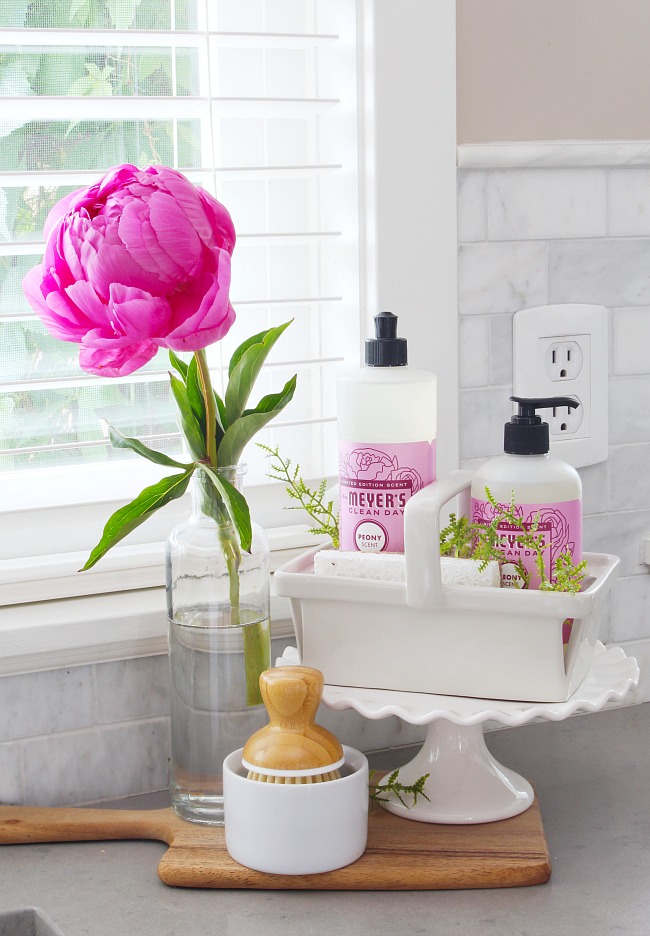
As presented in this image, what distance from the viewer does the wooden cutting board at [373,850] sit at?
91cm

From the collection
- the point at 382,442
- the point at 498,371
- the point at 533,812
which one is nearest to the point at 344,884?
the point at 533,812

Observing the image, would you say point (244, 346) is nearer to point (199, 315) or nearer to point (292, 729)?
point (199, 315)

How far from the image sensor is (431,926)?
0.86 m

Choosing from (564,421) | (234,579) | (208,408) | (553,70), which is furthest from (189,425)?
(553,70)

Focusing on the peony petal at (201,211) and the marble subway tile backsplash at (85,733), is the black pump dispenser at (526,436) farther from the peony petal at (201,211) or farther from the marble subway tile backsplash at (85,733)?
the marble subway tile backsplash at (85,733)

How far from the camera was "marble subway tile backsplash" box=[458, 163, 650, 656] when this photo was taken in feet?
4.02

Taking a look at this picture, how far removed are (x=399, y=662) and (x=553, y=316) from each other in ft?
1.58

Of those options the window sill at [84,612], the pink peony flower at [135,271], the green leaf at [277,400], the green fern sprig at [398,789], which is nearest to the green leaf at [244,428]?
the green leaf at [277,400]

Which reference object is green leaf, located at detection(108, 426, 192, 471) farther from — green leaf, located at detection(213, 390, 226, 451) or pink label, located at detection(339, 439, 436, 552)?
pink label, located at detection(339, 439, 436, 552)

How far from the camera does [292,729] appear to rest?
90 centimetres

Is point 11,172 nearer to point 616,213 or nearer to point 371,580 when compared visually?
point 371,580

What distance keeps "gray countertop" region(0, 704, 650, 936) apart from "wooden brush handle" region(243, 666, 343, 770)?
110mm

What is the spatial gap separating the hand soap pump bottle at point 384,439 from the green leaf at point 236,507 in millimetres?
100

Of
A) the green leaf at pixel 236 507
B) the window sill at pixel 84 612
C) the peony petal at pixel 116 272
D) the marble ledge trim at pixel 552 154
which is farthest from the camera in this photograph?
the marble ledge trim at pixel 552 154
